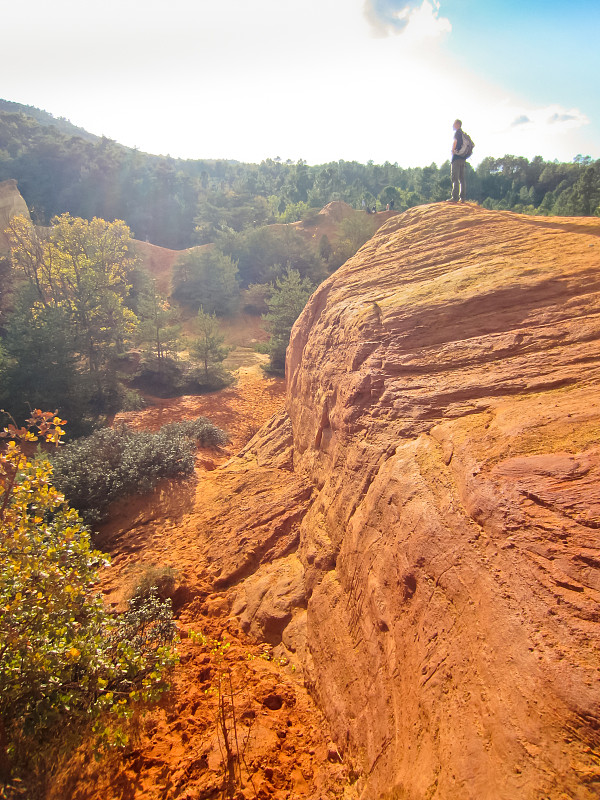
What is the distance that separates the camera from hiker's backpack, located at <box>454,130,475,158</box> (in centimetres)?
706

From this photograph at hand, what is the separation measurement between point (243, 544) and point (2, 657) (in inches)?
124

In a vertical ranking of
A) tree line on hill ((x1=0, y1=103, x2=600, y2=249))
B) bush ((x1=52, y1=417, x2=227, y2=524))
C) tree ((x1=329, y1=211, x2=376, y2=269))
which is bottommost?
bush ((x1=52, y1=417, x2=227, y2=524))

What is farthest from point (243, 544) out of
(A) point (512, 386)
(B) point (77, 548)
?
(A) point (512, 386)

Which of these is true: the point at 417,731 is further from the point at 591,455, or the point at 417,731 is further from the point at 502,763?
the point at 591,455

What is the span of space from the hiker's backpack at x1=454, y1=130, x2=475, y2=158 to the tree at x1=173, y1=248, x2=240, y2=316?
1899 centimetres

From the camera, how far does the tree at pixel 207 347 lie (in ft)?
50.1

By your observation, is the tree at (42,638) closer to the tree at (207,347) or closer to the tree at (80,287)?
the tree at (80,287)

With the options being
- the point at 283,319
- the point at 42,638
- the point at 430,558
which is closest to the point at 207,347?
the point at 283,319

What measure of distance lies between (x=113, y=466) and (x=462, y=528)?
22.0ft

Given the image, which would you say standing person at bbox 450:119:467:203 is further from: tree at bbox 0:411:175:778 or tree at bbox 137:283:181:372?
tree at bbox 137:283:181:372

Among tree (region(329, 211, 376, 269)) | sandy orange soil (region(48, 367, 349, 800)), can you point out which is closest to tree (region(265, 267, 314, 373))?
tree (region(329, 211, 376, 269))

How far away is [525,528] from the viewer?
209cm

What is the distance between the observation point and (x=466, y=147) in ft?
23.2

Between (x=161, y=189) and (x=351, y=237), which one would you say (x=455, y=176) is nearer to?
(x=351, y=237)
